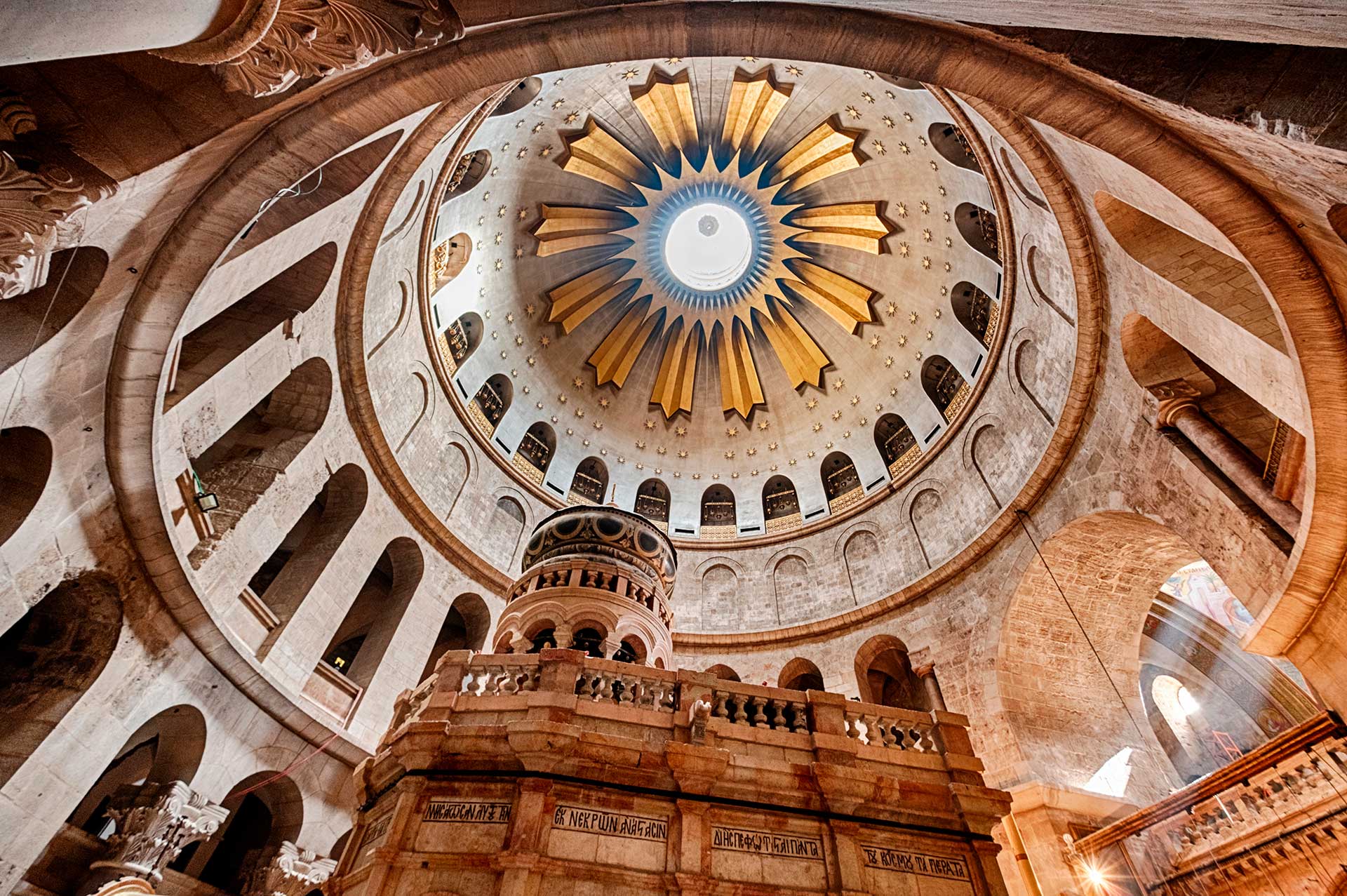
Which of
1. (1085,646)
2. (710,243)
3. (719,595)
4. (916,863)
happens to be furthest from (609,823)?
(710,243)

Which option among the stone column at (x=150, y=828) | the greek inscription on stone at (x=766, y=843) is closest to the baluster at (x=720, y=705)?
the greek inscription on stone at (x=766, y=843)

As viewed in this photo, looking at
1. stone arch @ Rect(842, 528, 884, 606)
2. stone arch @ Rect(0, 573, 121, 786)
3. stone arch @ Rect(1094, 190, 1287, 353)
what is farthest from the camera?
stone arch @ Rect(842, 528, 884, 606)

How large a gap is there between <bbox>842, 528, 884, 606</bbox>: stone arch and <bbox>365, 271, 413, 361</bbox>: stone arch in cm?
1300

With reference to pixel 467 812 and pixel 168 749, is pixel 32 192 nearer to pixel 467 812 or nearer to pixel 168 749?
pixel 467 812

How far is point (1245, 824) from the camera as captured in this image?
27.9ft

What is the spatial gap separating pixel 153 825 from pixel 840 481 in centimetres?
1698

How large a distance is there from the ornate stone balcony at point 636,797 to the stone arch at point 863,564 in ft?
30.6

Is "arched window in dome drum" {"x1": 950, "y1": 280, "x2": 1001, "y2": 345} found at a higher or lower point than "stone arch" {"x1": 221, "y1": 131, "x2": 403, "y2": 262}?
higher

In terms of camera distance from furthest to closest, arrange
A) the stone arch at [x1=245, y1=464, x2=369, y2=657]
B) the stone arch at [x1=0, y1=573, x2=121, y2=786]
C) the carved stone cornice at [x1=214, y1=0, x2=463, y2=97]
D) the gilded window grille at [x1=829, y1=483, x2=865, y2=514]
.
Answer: the gilded window grille at [x1=829, y1=483, x2=865, y2=514], the stone arch at [x1=245, y1=464, x2=369, y2=657], the stone arch at [x1=0, y1=573, x2=121, y2=786], the carved stone cornice at [x1=214, y1=0, x2=463, y2=97]

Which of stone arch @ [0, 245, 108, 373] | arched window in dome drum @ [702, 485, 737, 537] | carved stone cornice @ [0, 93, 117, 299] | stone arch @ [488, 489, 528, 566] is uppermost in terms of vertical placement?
arched window in dome drum @ [702, 485, 737, 537]

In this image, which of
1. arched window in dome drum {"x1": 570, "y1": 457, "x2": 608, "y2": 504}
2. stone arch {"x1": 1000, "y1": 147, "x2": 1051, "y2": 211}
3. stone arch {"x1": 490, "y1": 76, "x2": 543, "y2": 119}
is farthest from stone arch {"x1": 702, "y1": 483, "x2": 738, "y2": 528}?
stone arch {"x1": 490, "y1": 76, "x2": 543, "y2": 119}

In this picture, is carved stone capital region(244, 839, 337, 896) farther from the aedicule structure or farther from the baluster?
the baluster

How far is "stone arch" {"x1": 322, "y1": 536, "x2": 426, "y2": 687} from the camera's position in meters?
13.4

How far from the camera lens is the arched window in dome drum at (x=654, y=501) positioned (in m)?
20.7
